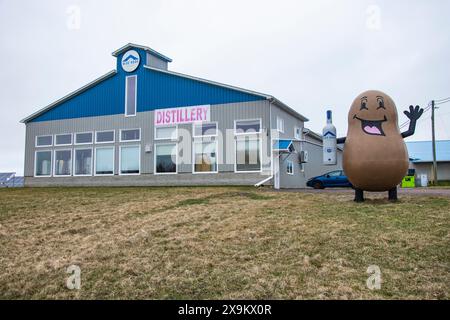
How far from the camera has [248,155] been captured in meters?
18.9

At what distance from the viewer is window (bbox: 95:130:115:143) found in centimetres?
2245

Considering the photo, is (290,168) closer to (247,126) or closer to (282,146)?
(282,146)

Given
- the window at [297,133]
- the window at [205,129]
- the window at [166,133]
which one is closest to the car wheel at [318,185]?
the window at [297,133]

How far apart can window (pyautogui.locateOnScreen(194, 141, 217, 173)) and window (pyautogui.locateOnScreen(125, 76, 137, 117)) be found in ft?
14.7

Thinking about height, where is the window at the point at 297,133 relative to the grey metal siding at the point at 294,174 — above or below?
above

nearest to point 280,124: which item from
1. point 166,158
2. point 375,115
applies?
point 166,158

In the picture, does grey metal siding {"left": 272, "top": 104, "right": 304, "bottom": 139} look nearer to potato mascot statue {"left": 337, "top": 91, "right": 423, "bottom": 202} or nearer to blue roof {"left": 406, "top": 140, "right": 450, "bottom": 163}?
potato mascot statue {"left": 337, "top": 91, "right": 423, "bottom": 202}

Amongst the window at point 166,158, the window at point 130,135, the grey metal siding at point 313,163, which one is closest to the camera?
the window at point 166,158

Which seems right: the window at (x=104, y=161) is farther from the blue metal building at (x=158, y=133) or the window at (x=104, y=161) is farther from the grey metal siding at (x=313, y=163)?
the grey metal siding at (x=313, y=163)

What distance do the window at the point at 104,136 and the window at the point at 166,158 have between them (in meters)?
3.06

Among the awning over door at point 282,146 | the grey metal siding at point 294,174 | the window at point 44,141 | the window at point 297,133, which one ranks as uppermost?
the window at point 297,133

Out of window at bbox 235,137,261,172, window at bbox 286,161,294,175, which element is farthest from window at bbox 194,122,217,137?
window at bbox 286,161,294,175

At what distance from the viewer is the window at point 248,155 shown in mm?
18750

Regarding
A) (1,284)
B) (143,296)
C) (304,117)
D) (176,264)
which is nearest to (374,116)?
(176,264)
